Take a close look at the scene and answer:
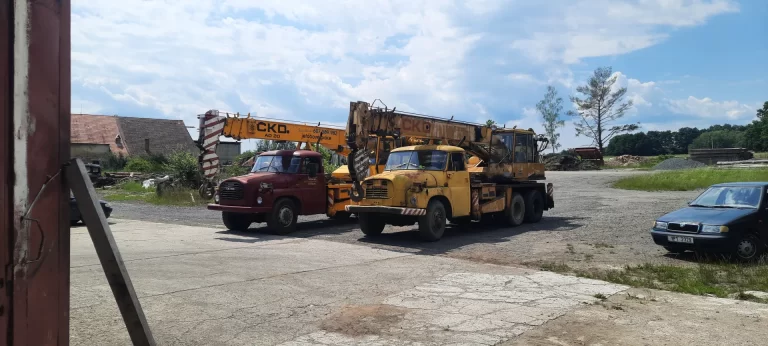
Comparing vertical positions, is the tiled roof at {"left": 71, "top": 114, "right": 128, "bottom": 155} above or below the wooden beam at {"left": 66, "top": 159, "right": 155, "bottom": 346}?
above

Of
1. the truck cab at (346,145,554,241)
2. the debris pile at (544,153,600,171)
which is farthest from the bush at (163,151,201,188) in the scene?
the debris pile at (544,153,600,171)

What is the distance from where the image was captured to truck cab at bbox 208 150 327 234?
50.8 ft

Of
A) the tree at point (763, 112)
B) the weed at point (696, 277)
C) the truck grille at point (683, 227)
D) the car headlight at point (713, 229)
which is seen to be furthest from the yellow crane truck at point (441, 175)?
the tree at point (763, 112)

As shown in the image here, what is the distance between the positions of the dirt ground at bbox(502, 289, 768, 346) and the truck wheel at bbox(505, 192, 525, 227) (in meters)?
9.36

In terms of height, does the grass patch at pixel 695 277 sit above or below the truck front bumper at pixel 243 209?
below

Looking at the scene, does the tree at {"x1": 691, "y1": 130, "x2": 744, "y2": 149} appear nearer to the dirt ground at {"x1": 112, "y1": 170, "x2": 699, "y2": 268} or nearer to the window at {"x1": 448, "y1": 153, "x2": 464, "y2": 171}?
the dirt ground at {"x1": 112, "y1": 170, "x2": 699, "y2": 268}

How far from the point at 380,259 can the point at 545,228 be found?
732 centimetres

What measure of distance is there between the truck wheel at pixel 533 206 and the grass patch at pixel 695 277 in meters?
7.72

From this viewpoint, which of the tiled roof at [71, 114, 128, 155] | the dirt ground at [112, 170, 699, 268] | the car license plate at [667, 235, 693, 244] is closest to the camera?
the car license plate at [667, 235, 693, 244]

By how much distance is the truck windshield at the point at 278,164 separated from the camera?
16.5m

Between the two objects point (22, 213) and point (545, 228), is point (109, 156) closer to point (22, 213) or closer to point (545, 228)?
point (545, 228)

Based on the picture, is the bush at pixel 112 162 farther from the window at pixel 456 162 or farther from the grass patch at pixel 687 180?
the window at pixel 456 162

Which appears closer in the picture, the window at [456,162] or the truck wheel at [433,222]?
the truck wheel at [433,222]

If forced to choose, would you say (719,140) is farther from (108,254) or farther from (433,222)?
(108,254)
